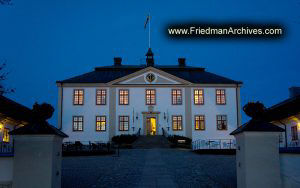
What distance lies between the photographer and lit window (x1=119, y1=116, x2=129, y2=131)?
40572 millimetres

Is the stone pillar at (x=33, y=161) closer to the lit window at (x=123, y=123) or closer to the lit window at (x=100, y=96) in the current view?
the lit window at (x=123, y=123)

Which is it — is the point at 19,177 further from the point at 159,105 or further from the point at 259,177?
the point at 159,105

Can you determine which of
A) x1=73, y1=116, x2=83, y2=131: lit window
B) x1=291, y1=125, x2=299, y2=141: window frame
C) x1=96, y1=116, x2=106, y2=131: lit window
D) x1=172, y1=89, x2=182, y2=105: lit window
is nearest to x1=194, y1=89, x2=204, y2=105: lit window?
x1=172, y1=89, x2=182, y2=105: lit window

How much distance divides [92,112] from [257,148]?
32790mm

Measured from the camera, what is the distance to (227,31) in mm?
12812

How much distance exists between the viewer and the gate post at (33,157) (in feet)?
29.2

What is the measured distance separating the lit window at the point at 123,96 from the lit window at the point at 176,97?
4.64 metres

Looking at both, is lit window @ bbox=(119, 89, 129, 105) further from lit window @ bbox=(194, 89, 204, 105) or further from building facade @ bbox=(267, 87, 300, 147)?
building facade @ bbox=(267, 87, 300, 147)

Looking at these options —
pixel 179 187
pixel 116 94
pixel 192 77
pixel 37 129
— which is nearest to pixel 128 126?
pixel 116 94

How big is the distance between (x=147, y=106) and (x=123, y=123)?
2938mm

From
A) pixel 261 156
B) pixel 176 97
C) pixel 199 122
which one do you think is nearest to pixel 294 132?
pixel 199 122

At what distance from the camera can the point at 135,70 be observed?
43.7 metres

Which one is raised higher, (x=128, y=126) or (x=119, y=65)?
(x=119, y=65)

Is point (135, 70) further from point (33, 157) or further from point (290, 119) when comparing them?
point (33, 157)
